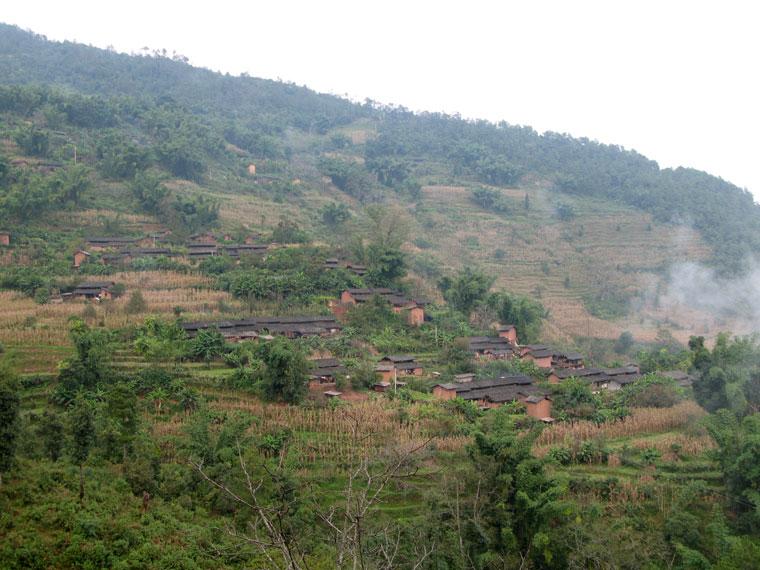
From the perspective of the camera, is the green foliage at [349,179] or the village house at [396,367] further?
the green foliage at [349,179]

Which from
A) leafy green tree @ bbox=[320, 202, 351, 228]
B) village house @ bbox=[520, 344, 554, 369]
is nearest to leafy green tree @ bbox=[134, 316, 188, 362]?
village house @ bbox=[520, 344, 554, 369]

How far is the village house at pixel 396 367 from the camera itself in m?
25.8

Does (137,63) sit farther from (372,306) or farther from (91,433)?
(91,433)

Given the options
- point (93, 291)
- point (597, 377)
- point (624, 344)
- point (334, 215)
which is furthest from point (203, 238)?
point (624, 344)

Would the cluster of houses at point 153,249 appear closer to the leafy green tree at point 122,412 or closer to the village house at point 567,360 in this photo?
the village house at point 567,360

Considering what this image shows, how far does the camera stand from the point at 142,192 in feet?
139

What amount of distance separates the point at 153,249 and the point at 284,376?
699 inches

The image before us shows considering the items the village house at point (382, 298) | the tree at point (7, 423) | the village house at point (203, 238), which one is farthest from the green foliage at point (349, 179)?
the tree at point (7, 423)

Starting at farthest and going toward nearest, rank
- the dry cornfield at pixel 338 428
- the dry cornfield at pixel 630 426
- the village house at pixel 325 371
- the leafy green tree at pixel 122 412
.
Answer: the village house at pixel 325 371, the dry cornfield at pixel 630 426, the dry cornfield at pixel 338 428, the leafy green tree at pixel 122 412

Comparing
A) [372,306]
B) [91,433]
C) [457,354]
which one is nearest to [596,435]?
[457,354]

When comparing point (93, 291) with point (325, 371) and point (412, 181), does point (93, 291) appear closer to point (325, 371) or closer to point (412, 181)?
point (325, 371)

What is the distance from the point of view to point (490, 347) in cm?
3058

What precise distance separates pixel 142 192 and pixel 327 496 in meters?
30.1

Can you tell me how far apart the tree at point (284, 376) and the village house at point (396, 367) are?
4.25 meters
